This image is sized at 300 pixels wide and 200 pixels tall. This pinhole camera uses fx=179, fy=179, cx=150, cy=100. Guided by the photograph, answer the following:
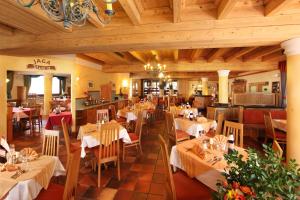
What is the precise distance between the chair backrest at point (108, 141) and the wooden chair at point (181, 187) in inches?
47.8

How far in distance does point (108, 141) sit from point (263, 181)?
2.44 m

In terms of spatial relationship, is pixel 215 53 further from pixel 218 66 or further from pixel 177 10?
pixel 177 10

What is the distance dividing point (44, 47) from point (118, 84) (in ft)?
25.8

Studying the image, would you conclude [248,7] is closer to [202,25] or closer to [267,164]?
[202,25]

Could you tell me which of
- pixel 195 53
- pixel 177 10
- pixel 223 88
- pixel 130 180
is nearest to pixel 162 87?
pixel 223 88

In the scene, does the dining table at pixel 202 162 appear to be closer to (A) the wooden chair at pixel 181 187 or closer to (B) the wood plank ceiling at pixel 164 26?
(A) the wooden chair at pixel 181 187

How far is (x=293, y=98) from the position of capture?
2.97m

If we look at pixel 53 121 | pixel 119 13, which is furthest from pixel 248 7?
pixel 53 121

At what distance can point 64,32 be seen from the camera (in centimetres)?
363

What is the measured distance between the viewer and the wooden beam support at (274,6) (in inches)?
94.4

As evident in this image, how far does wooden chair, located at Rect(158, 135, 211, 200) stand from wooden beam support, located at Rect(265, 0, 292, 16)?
94.5 inches

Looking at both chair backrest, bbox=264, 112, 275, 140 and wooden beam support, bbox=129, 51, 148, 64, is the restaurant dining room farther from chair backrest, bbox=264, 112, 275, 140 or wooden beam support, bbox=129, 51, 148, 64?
wooden beam support, bbox=129, 51, 148, 64

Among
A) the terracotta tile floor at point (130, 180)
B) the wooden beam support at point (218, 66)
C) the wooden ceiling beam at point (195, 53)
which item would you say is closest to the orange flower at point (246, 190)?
the terracotta tile floor at point (130, 180)

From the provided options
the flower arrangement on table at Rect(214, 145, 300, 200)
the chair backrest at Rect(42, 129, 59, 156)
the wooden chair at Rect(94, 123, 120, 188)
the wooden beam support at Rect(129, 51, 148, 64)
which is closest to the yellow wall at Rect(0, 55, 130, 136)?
the wooden beam support at Rect(129, 51, 148, 64)
